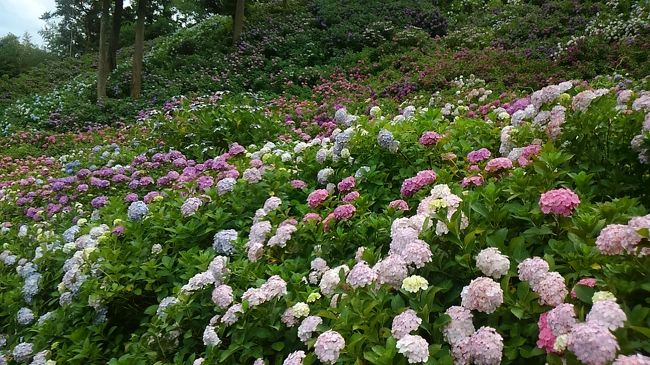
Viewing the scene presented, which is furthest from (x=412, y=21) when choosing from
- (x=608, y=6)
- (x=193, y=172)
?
(x=193, y=172)

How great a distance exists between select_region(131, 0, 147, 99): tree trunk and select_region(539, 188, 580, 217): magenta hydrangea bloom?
1280 cm

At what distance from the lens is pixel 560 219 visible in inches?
82.7

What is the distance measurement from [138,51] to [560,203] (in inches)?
510

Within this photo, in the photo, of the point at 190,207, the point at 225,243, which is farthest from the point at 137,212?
the point at 225,243

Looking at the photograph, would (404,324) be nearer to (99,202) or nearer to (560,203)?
(560,203)

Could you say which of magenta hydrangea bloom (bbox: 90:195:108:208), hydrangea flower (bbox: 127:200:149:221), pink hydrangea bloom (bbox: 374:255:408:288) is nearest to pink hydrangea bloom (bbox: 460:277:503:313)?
pink hydrangea bloom (bbox: 374:255:408:288)

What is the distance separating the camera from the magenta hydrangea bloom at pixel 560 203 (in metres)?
1.99

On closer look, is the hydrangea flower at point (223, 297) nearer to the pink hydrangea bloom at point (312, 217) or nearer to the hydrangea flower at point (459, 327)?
the pink hydrangea bloom at point (312, 217)

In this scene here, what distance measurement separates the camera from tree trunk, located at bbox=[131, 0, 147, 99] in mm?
12969

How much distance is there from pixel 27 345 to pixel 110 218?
1110 millimetres

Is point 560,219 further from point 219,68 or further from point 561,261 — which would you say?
point 219,68

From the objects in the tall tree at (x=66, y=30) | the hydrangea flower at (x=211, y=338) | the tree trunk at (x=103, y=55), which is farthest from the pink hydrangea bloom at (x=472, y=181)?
the tall tree at (x=66, y=30)

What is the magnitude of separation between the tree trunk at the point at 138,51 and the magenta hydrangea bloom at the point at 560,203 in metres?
12.8

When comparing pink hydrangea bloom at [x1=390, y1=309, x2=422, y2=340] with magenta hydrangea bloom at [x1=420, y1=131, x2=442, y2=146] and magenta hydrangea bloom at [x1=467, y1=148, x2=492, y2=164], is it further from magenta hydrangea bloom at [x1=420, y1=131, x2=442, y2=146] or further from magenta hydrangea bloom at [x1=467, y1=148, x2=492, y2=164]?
magenta hydrangea bloom at [x1=420, y1=131, x2=442, y2=146]
